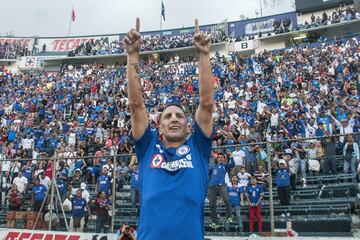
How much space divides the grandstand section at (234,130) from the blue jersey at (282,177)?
0.08ft

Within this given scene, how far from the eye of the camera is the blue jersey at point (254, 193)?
9906 millimetres

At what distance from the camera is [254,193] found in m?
9.96

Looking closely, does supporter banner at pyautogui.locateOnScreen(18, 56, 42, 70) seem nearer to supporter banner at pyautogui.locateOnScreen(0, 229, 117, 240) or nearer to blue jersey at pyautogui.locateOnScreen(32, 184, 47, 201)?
blue jersey at pyautogui.locateOnScreen(32, 184, 47, 201)

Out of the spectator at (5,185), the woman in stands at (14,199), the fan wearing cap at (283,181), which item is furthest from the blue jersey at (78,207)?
the fan wearing cap at (283,181)

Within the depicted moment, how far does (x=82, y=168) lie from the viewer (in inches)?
495

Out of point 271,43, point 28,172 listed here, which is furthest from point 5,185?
point 271,43

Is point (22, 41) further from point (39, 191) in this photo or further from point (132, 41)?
point (132, 41)

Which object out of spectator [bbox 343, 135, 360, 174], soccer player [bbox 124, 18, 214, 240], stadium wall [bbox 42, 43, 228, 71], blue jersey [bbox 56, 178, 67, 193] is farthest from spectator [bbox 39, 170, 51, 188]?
stadium wall [bbox 42, 43, 228, 71]

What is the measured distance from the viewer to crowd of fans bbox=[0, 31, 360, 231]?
10.1 m

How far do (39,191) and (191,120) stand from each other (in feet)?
20.9

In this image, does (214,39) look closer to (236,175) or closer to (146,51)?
(146,51)

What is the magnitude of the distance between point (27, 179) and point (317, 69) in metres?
14.7

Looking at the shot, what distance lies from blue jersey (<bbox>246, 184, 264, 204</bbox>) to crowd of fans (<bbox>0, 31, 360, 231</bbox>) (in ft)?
0.89

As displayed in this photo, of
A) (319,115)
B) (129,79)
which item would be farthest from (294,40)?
(129,79)
